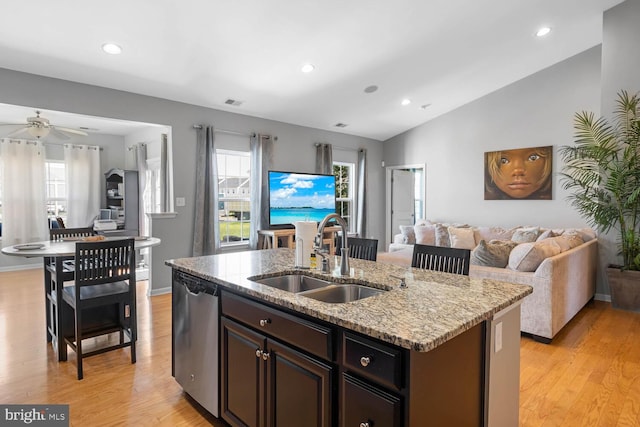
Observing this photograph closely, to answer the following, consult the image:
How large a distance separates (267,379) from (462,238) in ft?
14.2

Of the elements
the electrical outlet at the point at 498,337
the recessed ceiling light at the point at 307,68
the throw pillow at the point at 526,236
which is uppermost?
the recessed ceiling light at the point at 307,68

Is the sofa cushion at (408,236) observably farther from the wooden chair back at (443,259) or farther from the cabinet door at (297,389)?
the cabinet door at (297,389)

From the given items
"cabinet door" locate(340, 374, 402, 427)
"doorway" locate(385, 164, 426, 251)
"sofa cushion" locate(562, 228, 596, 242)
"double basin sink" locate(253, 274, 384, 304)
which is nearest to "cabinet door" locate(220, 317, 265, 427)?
"double basin sink" locate(253, 274, 384, 304)

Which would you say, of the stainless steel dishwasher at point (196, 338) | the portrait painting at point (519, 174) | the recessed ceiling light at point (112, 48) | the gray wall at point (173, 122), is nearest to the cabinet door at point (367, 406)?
the stainless steel dishwasher at point (196, 338)

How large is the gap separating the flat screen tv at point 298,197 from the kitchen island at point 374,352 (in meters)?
3.76

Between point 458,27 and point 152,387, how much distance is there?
4518 millimetres

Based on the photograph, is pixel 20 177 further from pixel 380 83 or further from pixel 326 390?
pixel 326 390

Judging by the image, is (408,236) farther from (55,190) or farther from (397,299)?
(55,190)

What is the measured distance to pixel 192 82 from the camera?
4.43m

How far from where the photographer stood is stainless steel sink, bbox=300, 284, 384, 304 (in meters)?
1.82

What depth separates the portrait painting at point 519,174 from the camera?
5633 millimetres

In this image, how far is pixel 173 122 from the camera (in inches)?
191

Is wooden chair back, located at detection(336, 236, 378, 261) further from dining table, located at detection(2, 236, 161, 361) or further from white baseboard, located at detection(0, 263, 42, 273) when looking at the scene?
white baseboard, located at detection(0, 263, 42, 273)

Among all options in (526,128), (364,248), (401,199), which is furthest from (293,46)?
(401,199)
